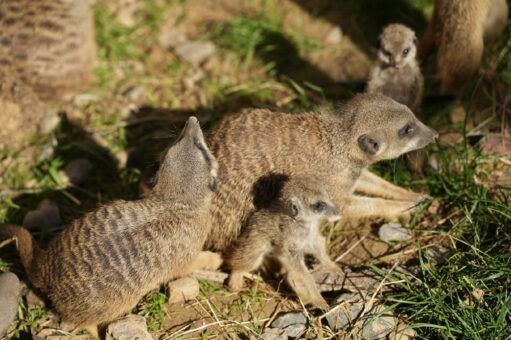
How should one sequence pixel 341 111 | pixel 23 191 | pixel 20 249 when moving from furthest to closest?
pixel 23 191 → pixel 341 111 → pixel 20 249

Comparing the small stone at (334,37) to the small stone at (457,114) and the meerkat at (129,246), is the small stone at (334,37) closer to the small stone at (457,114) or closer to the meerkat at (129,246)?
the small stone at (457,114)

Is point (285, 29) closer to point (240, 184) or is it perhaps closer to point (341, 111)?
point (341, 111)

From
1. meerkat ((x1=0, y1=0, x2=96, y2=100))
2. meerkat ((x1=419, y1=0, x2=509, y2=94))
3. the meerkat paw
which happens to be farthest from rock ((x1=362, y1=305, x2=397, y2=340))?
meerkat ((x1=0, y1=0, x2=96, y2=100))

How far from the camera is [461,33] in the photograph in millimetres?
5207

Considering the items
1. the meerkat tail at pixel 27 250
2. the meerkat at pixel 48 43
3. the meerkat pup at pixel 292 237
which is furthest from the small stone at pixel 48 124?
the meerkat pup at pixel 292 237

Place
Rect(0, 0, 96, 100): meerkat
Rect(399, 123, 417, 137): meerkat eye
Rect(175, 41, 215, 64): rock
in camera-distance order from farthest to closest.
A: Rect(175, 41, 215, 64): rock → Rect(0, 0, 96, 100): meerkat → Rect(399, 123, 417, 137): meerkat eye

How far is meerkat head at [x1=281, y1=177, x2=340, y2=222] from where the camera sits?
3877 millimetres

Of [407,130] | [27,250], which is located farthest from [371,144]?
[27,250]

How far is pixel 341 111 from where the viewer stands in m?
4.45

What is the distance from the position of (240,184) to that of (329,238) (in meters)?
0.90

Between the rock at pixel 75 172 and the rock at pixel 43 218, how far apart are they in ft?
1.20

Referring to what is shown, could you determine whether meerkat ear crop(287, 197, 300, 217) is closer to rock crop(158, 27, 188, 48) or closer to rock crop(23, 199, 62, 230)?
rock crop(23, 199, 62, 230)

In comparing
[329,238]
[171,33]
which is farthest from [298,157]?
[171,33]

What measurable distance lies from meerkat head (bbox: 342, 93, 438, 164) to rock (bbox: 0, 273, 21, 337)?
8.00ft
